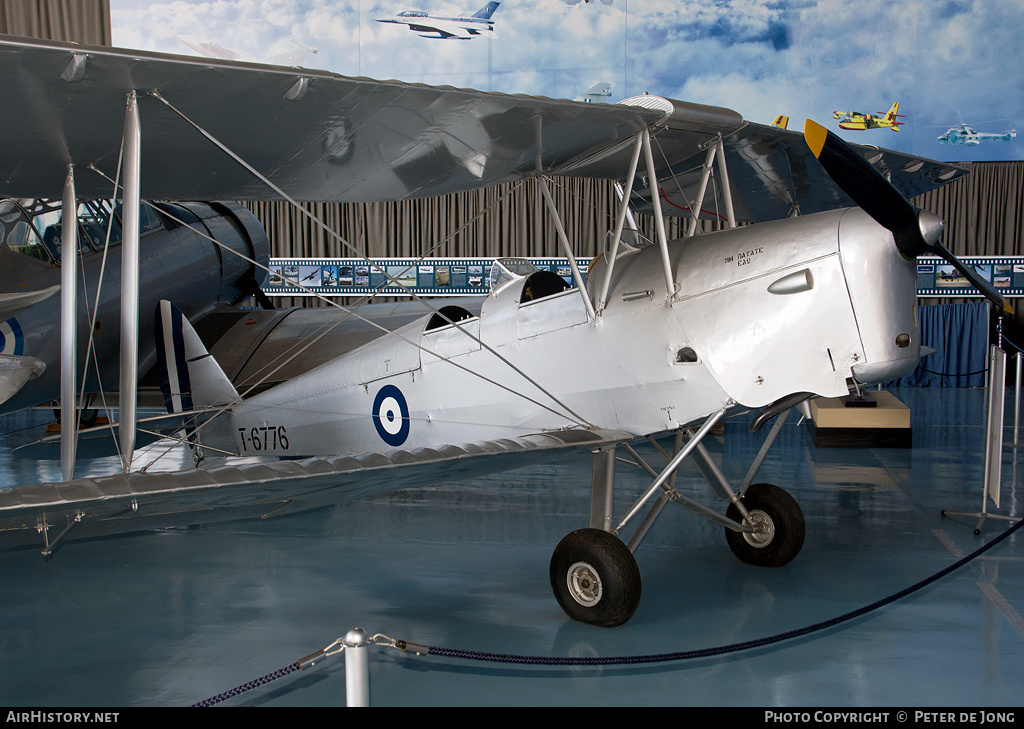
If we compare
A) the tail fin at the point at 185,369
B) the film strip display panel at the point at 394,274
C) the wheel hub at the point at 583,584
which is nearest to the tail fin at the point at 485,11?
the film strip display panel at the point at 394,274

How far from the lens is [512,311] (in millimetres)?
4633

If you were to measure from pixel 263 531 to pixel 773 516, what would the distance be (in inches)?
133

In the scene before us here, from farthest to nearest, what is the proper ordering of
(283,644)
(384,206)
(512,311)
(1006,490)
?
(384,206) → (1006,490) → (512,311) → (283,644)

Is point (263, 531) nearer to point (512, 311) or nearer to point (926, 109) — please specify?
point (512, 311)

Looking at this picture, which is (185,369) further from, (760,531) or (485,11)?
(485,11)

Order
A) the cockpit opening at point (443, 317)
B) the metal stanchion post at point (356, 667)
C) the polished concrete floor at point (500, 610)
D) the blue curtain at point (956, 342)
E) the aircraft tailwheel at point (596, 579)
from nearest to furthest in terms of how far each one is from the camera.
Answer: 1. the metal stanchion post at point (356, 667)
2. the polished concrete floor at point (500, 610)
3. the aircraft tailwheel at point (596, 579)
4. the cockpit opening at point (443, 317)
5. the blue curtain at point (956, 342)

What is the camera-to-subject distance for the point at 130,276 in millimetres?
3492

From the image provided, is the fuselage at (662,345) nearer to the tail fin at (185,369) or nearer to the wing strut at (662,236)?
the wing strut at (662,236)

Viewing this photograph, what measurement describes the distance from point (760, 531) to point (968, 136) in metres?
14.4

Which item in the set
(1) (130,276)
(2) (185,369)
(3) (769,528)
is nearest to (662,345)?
(3) (769,528)

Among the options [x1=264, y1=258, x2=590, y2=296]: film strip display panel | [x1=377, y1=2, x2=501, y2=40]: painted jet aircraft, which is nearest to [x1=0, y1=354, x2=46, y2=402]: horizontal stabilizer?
[x1=264, y1=258, x2=590, y2=296]: film strip display panel

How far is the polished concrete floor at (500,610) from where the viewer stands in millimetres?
3043

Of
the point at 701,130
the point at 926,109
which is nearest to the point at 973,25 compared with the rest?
the point at 926,109

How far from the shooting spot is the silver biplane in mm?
3324
